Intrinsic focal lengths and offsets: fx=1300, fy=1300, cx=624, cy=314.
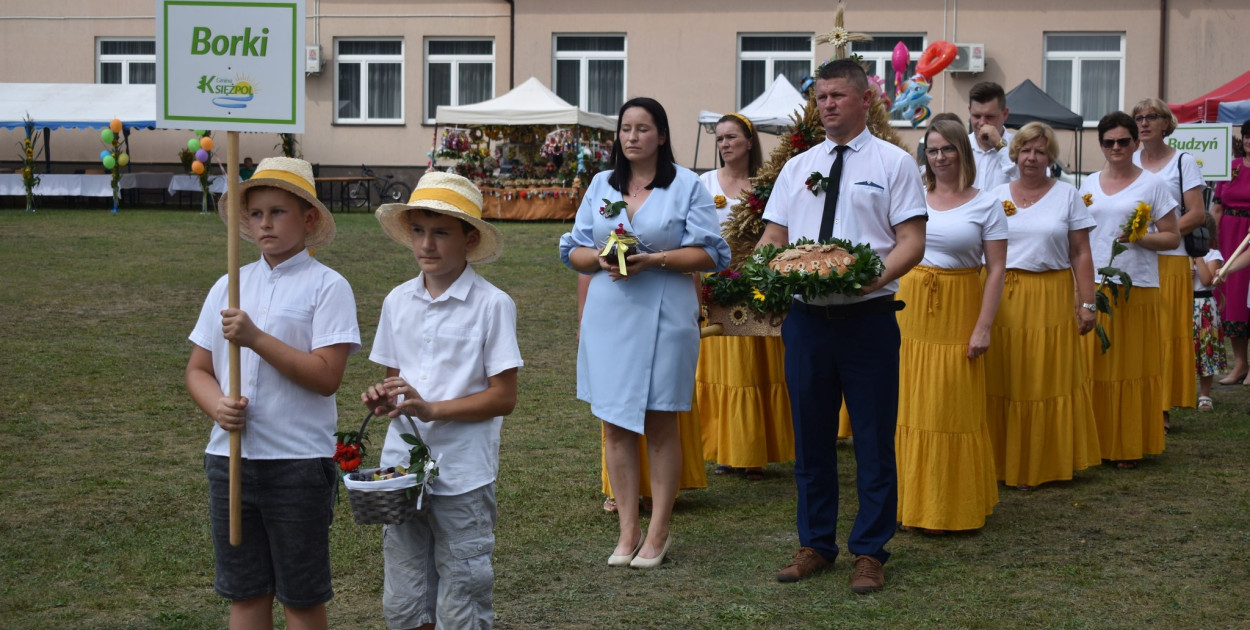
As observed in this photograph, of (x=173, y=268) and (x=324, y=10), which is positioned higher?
(x=324, y=10)

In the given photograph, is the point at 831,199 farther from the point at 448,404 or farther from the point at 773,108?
the point at 773,108

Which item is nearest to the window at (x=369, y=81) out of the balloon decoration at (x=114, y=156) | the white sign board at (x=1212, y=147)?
the balloon decoration at (x=114, y=156)

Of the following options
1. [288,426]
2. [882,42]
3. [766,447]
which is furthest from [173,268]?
[882,42]

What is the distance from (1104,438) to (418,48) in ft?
83.2

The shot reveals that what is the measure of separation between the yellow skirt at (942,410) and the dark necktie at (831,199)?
4.17 ft

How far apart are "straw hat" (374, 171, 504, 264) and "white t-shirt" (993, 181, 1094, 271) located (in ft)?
12.8

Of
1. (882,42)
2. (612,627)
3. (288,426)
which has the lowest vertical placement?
(612,627)

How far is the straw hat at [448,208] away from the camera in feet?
13.2

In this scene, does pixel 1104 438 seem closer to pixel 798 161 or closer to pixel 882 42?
pixel 798 161

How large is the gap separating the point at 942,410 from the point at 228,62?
3851mm

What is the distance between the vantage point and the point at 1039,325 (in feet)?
23.6

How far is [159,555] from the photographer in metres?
5.62

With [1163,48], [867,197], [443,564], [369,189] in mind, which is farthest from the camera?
[369,189]

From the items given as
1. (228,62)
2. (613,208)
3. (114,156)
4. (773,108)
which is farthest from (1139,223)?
(114,156)
